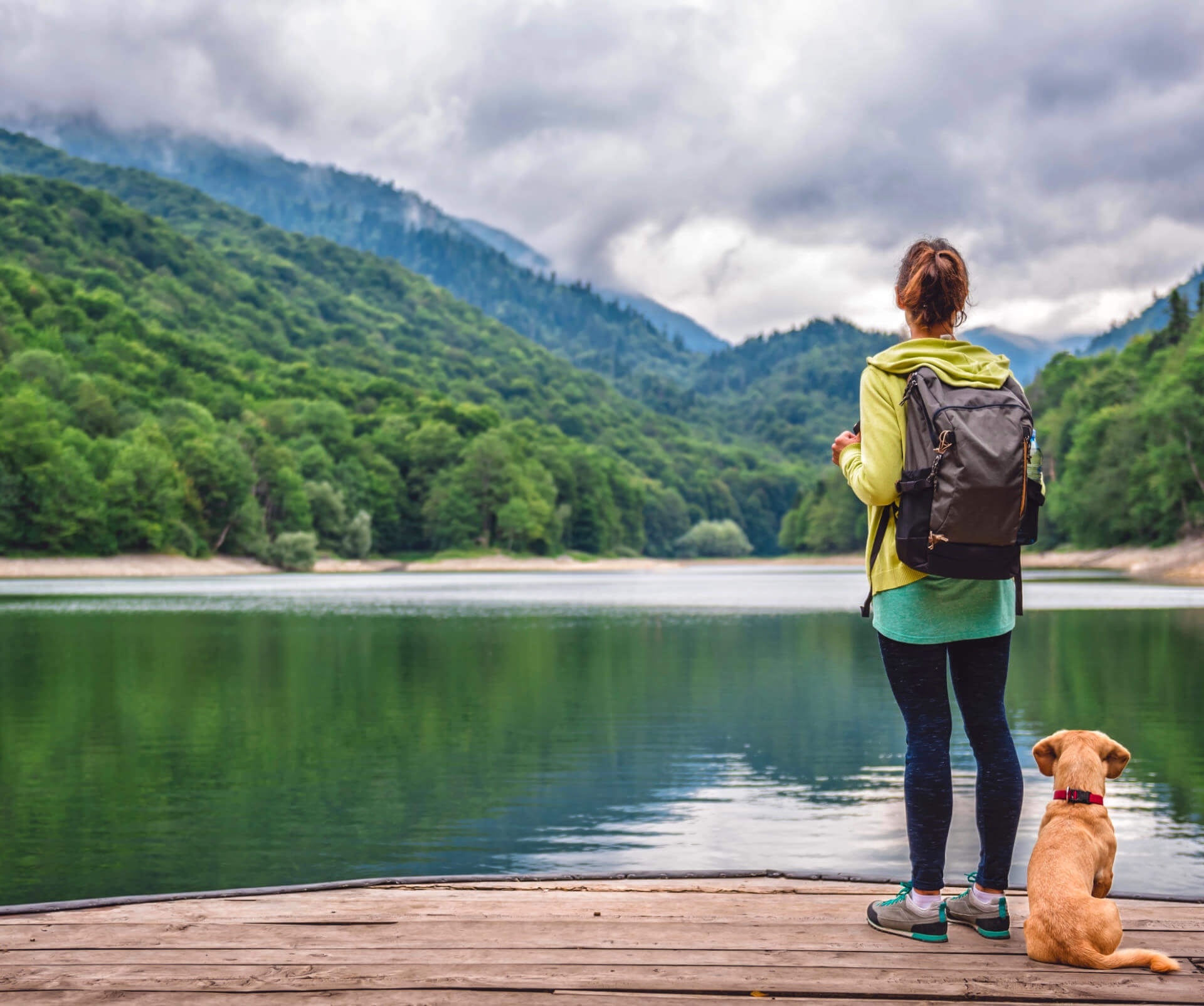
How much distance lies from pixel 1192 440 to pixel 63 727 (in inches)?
2835

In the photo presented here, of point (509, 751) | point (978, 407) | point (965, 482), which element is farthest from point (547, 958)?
point (509, 751)

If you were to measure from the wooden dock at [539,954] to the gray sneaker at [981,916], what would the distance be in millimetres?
42

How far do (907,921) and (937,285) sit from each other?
2.37 meters

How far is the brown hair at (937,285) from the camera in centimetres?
409

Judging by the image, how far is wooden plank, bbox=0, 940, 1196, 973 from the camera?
355cm

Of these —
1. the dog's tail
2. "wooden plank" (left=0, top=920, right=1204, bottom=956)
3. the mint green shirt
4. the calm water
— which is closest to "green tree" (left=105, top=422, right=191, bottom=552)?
the calm water

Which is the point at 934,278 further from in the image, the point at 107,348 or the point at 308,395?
the point at 308,395

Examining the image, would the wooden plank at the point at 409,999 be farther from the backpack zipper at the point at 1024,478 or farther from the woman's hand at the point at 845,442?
the woman's hand at the point at 845,442

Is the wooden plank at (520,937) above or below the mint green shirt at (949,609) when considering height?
below

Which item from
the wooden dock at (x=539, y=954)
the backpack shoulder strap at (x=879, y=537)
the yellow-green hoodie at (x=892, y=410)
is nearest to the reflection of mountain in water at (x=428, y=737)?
the wooden dock at (x=539, y=954)

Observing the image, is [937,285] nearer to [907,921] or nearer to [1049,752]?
[1049,752]

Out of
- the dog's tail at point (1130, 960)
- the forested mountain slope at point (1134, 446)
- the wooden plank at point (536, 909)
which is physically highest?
the forested mountain slope at point (1134, 446)

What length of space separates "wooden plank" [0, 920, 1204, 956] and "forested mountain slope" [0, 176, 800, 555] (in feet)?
261

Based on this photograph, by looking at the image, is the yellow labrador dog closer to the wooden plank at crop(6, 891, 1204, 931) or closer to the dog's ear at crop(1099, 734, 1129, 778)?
the dog's ear at crop(1099, 734, 1129, 778)
